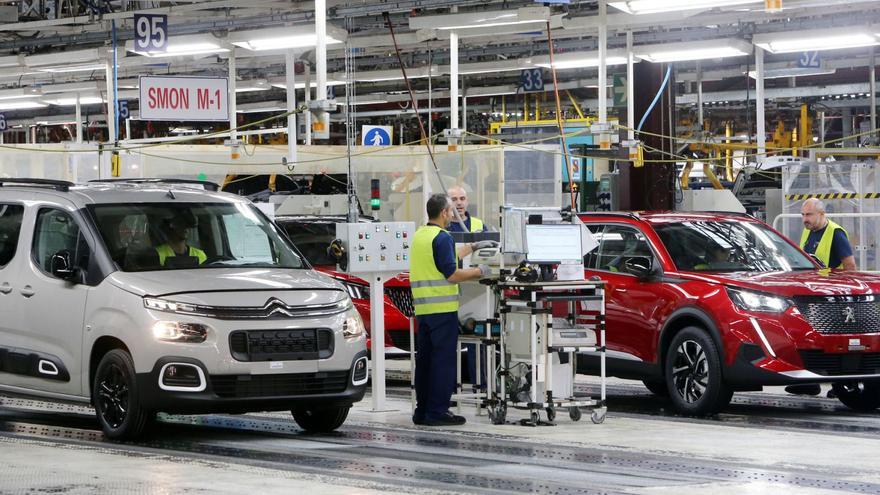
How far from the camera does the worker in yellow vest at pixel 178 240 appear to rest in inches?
382

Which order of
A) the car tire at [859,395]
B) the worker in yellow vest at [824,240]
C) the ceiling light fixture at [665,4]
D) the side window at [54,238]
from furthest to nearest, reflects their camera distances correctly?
the ceiling light fixture at [665,4], the worker in yellow vest at [824,240], the car tire at [859,395], the side window at [54,238]

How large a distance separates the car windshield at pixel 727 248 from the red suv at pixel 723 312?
→ 0.04ft

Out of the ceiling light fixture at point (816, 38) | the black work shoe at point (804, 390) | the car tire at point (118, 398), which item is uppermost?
the ceiling light fixture at point (816, 38)

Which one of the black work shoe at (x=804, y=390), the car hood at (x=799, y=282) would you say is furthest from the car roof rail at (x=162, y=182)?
the black work shoe at (x=804, y=390)

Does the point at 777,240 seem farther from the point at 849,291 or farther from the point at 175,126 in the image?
the point at 175,126

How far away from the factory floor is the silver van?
1.12 feet

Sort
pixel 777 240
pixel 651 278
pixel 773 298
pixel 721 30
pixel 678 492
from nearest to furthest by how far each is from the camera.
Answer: pixel 678 492 < pixel 773 298 < pixel 651 278 < pixel 777 240 < pixel 721 30

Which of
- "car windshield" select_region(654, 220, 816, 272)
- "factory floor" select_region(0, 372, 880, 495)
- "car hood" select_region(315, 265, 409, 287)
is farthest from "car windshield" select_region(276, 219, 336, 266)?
"car windshield" select_region(654, 220, 816, 272)

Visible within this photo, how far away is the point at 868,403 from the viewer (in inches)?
453

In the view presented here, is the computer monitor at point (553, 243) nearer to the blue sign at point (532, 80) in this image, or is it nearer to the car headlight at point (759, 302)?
the car headlight at point (759, 302)

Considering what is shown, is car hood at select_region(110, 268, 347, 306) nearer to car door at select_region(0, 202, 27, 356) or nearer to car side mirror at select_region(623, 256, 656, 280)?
car door at select_region(0, 202, 27, 356)

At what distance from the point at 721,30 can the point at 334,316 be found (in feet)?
50.2

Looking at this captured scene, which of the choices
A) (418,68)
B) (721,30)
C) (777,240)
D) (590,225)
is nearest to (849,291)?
(777,240)

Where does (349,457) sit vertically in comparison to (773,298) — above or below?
below
